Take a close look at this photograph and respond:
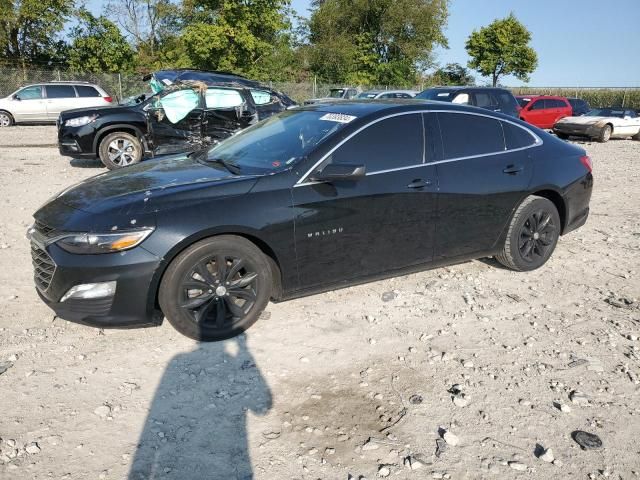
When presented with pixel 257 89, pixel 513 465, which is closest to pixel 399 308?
pixel 513 465

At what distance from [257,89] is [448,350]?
314 inches

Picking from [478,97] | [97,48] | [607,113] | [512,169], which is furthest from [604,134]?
[97,48]

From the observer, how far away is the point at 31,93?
774 inches

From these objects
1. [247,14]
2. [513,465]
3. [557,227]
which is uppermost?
[247,14]

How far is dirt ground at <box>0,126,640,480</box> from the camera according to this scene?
2520 millimetres

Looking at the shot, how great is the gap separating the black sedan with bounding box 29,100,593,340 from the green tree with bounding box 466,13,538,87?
50.5 metres

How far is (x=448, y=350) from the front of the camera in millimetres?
3609

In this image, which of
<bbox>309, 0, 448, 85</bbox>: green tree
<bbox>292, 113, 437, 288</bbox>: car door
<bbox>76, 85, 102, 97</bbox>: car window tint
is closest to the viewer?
<bbox>292, 113, 437, 288</bbox>: car door

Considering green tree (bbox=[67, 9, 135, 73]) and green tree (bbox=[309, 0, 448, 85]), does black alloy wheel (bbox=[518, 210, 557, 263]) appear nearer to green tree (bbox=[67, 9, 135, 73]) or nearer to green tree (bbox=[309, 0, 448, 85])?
green tree (bbox=[67, 9, 135, 73])

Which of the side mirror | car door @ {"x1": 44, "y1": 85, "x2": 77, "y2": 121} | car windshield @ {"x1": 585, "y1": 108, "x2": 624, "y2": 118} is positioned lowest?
the side mirror

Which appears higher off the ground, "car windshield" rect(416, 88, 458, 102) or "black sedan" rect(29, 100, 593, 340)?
"car windshield" rect(416, 88, 458, 102)

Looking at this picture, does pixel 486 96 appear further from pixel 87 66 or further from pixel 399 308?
pixel 87 66

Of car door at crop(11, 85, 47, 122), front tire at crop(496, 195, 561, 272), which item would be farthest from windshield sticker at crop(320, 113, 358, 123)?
car door at crop(11, 85, 47, 122)

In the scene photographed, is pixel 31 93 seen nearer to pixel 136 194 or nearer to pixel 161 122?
pixel 161 122
